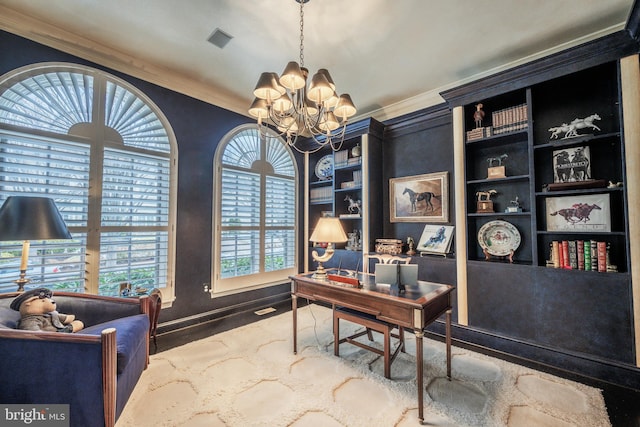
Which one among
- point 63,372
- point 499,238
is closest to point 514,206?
point 499,238

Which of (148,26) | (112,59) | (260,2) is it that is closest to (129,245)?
(112,59)

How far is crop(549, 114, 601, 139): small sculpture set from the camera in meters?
2.28

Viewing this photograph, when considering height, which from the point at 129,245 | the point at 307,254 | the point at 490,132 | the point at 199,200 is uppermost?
the point at 490,132

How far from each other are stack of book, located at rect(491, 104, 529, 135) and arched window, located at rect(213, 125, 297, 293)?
247 centimetres

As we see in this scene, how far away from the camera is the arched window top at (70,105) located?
7.14ft

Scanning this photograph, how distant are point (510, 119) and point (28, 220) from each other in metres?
4.08

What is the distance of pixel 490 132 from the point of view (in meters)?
2.73

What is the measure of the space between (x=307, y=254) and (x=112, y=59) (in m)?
3.42

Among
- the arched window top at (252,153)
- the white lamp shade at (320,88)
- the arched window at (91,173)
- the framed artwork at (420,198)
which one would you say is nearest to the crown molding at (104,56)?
the arched window at (91,173)

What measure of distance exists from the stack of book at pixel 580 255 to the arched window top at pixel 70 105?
4.10 meters

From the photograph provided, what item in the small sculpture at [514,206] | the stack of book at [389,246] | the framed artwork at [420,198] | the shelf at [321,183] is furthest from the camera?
the shelf at [321,183]

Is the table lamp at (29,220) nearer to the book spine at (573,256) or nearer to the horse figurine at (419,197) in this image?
the horse figurine at (419,197)

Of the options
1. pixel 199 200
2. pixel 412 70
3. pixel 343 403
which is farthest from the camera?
pixel 199 200

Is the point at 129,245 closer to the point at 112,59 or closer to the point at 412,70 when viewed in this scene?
the point at 112,59
